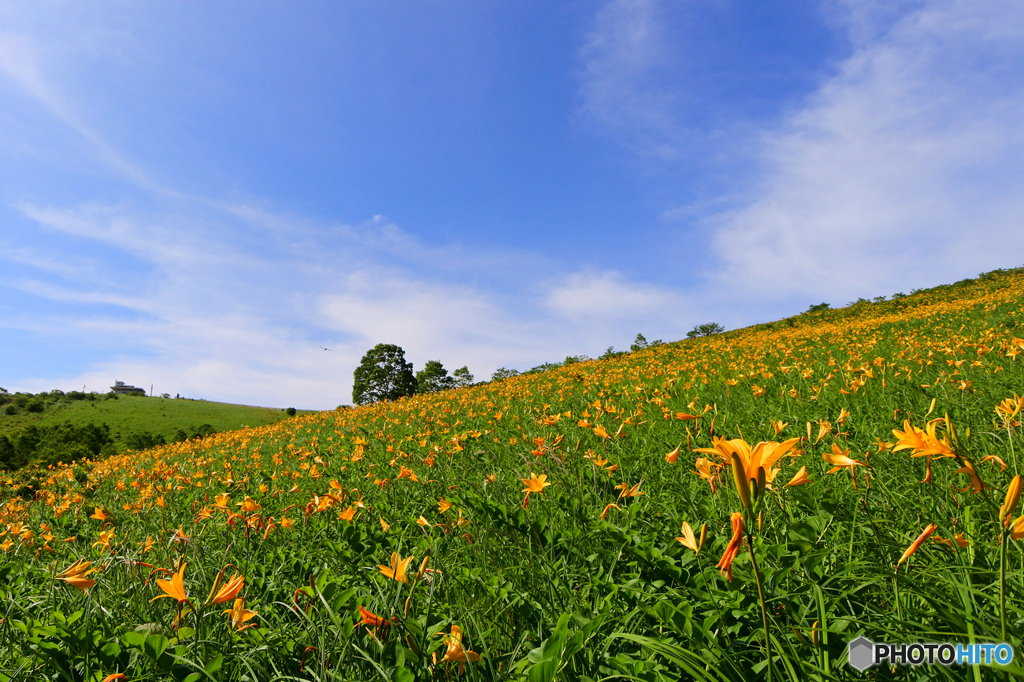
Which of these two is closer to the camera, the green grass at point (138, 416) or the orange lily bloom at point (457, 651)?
the orange lily bloom at point (457, 651)

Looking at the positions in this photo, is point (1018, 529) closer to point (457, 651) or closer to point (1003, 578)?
point (1003, 578)

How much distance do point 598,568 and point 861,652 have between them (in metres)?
0.97

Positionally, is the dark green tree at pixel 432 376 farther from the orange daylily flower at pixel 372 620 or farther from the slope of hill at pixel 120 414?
the orange daylily flower at pixel 372 620

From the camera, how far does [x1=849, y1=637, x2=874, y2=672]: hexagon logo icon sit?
124 cm

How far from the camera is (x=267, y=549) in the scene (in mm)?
2871

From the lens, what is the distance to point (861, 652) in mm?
1254

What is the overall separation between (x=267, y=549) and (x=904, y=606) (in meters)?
3.19

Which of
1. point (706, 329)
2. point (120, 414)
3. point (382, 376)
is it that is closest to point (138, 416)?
point (120, 414)

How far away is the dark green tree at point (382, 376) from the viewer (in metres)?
42.1

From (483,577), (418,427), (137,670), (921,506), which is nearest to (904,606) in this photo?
(921,506)

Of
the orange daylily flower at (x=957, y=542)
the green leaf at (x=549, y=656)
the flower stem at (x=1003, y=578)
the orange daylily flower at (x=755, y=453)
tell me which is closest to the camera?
the flower stem at (x=1003, y=578)

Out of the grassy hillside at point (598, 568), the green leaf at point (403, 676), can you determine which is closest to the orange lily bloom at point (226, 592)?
the grassy hillside at point (598, 568)

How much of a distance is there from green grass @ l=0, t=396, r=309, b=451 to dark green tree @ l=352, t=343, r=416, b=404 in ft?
17.9

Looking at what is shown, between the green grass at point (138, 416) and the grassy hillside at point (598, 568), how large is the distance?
32.2 metres
